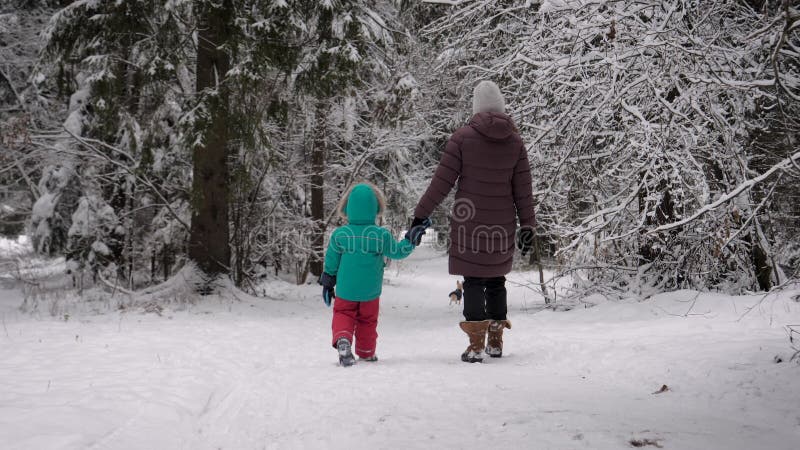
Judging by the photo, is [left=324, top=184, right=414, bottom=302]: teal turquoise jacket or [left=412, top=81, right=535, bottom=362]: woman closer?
[left=412, top=81, right=535, bottom=362]: woman

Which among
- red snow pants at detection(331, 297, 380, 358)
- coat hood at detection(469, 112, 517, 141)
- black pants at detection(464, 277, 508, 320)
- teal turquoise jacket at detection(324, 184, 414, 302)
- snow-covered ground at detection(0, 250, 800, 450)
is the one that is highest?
coat hood at detection(469, 112, 517, 141)

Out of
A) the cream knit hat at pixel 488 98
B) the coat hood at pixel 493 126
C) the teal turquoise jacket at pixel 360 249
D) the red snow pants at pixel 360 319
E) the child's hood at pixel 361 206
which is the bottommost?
the red snow pants at pixel 360 319

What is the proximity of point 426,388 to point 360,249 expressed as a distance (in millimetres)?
1523

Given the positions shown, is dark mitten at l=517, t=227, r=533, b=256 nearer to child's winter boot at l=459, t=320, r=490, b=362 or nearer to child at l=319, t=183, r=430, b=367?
child's winter boot at l=459, t=320, r=490, b=362

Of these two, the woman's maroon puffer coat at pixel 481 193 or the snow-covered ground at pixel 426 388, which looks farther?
the woman's maroon puffer coat at pixel 481 193

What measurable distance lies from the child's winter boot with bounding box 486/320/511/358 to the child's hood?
1.38 metres

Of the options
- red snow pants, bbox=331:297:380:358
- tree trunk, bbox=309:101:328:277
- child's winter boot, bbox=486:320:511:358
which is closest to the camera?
child's winter boot, bbox=486:320:511:358

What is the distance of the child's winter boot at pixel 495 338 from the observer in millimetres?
4172

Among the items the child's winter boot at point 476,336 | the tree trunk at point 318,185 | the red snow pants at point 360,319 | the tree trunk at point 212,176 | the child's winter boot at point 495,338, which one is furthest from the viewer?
the tree trunk at point 318,185

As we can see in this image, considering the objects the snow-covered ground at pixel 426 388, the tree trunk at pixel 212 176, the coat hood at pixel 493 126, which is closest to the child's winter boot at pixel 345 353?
the snow-covered ground at pixel 426 388

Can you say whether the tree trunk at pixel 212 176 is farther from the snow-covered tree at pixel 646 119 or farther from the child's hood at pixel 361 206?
the child's hood at pixel 361 206

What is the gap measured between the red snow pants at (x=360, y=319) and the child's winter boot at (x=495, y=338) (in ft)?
3.20

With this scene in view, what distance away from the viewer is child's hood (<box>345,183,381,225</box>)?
4.37 metres

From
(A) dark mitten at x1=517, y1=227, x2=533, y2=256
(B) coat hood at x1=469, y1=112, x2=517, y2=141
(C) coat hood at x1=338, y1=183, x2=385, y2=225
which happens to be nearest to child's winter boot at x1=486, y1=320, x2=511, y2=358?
(A) dark mitten at x1=517, y1=227, x2=533, y2=256
